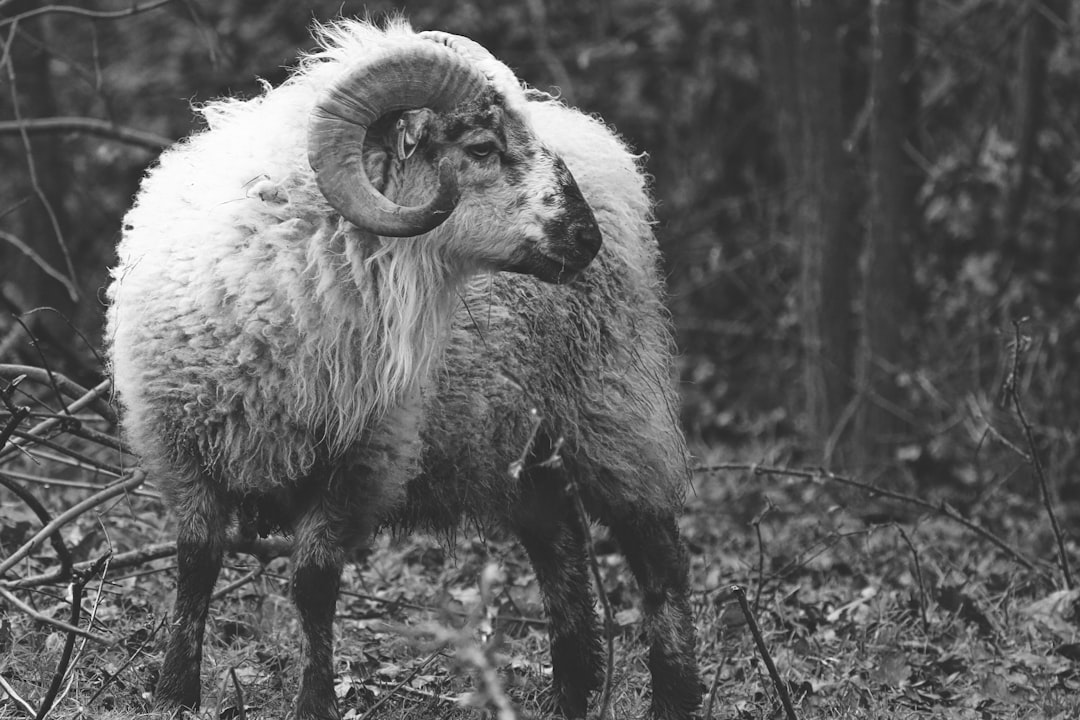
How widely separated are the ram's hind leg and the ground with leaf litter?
136 mm

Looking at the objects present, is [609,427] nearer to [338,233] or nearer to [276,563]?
[338,233]

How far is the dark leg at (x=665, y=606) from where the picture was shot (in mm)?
5141

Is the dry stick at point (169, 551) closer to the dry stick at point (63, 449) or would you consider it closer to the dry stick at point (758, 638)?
the dry stick at point (63, 449)

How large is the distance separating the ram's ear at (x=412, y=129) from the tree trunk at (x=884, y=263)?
5153 millimetres

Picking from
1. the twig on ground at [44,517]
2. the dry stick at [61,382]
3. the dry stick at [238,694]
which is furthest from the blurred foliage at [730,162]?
the dry stick at [238,694]

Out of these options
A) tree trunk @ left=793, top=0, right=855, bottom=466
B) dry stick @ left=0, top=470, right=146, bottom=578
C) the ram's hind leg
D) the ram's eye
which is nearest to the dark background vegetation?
tree trunk @ left=793, top=0, right=855, bottom=466

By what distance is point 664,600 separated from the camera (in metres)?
5.32

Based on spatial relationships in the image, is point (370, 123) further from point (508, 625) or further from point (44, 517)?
point (508, 625)

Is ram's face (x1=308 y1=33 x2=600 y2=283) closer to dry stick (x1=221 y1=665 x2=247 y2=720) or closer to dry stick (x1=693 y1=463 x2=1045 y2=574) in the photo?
dry stick (x1=221 y1=665 x2=247 y2=720)

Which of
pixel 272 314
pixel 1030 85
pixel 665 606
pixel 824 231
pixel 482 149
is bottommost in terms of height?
pixel 665 606

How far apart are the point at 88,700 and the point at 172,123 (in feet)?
37.8

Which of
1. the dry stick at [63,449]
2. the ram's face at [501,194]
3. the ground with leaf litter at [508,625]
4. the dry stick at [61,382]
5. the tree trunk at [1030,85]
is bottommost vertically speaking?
the ground with leaf litter at [508,625]

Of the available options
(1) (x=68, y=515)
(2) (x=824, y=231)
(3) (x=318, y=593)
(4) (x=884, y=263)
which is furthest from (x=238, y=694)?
(2) (x=824, y=231)

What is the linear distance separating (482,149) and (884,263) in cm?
515
